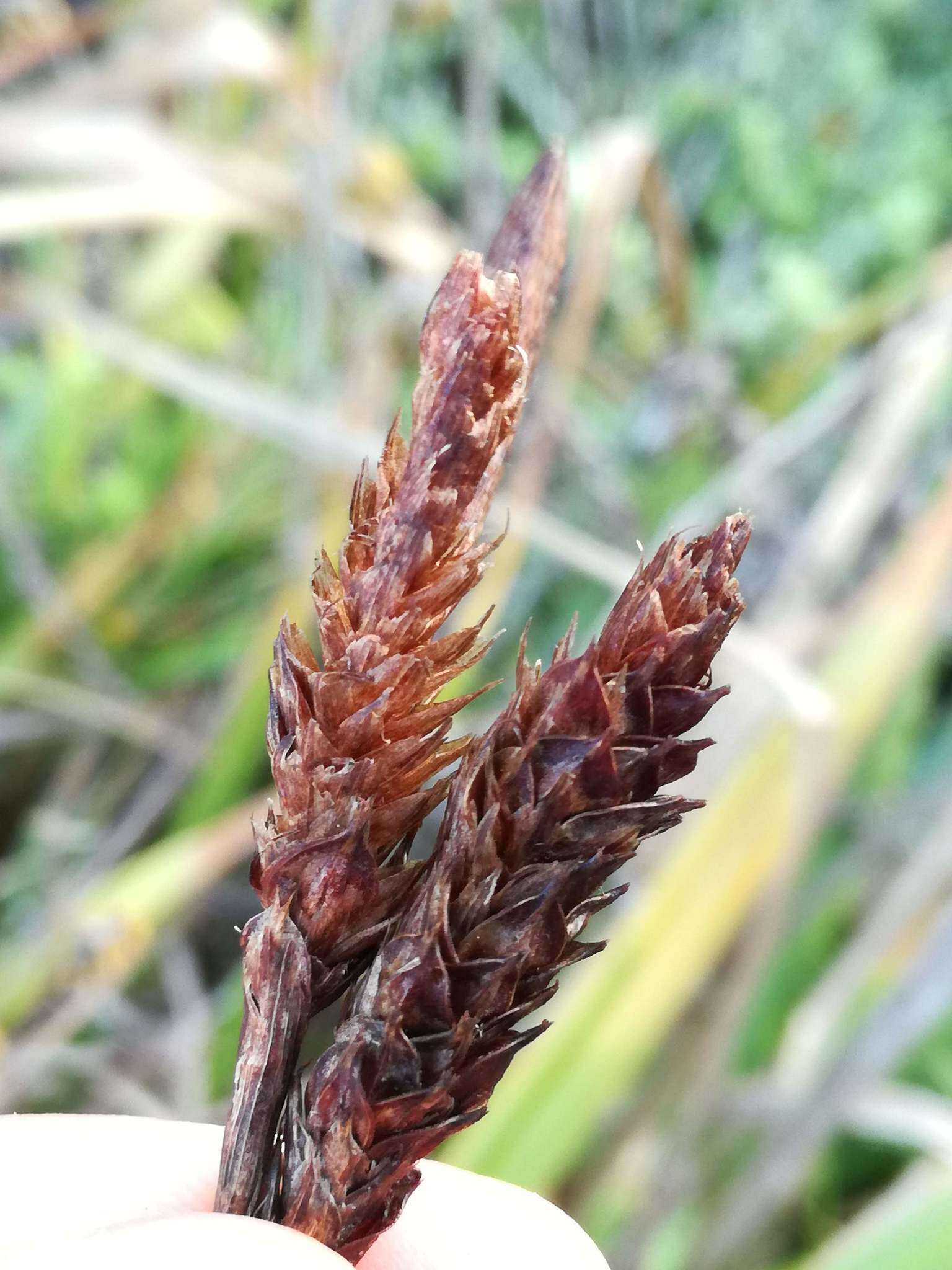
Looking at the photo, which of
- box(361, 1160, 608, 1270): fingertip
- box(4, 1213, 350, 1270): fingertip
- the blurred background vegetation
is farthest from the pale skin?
the blurred background vegetation

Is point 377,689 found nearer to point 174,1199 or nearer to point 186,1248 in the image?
point 186,1248

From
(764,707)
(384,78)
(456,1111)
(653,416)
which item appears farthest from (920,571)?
(384,78)

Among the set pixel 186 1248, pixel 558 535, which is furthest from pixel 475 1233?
pixel 558 535

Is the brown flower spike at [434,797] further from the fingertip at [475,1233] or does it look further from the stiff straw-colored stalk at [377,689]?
the fingertip at [475,1233]

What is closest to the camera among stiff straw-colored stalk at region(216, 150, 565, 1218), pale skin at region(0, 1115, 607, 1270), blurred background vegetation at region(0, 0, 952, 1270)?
stiff straw-colored stalk at region(216, 150, 565, 1218)

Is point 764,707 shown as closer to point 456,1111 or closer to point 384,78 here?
point 456,1111

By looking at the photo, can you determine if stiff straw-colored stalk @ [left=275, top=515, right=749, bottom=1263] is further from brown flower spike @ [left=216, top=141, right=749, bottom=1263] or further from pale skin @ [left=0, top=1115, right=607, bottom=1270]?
pale skin @ [left=0, top=1115, right=607, bottom=1270]

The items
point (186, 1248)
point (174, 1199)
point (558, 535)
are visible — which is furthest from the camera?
point (558, 535)
